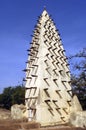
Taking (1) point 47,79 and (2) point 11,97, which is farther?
(2) point 11,97

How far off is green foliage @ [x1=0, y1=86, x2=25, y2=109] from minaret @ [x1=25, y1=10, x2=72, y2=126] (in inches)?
392

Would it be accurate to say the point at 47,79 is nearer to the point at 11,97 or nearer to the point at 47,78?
the point at 47,78

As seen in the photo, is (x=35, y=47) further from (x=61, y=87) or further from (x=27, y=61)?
(x=61, y=87)

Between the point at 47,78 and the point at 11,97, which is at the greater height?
the point at 11,97

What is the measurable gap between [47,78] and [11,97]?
1567 centimetres

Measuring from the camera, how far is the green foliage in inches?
915

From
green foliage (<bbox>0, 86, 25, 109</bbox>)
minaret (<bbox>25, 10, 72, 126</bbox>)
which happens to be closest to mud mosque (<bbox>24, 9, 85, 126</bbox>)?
minaret (<bbox>25, 10, 72, 126</bbox>)

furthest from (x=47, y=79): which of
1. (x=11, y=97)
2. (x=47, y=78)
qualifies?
(x=11, y=97)

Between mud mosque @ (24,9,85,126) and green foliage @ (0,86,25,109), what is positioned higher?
green foliage @ (0,86,25,109)

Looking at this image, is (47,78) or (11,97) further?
(11,97)

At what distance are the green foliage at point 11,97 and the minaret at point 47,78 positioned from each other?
9.96 m

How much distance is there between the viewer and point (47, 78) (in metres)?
11.1

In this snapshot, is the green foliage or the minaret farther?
the green foliage

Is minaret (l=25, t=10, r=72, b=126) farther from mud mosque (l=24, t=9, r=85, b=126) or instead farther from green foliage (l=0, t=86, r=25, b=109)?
green foliage (l=0, t=86, r=25, b=109)
